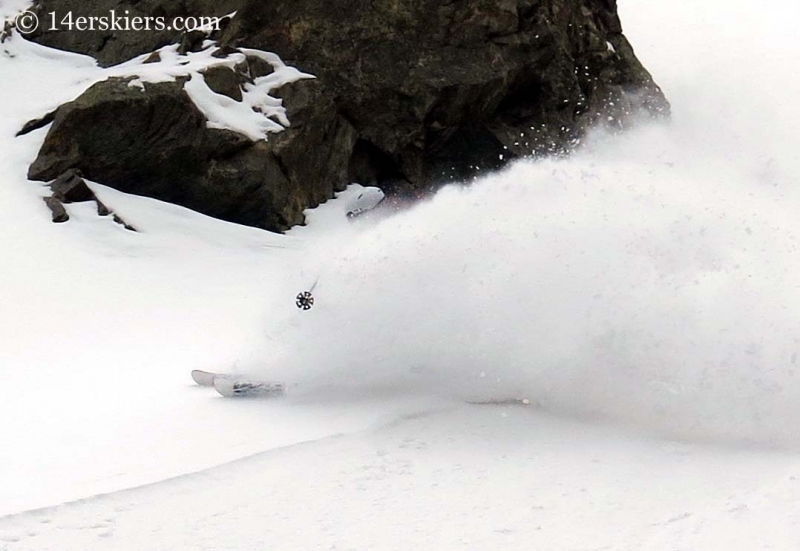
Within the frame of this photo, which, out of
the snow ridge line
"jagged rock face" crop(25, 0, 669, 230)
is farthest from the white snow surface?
"jagged rock face" crop(25, 0, 669, 230)

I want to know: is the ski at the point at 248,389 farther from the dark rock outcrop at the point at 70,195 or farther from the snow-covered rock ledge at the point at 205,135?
the snow-covered rock ledge at the point at 205,135

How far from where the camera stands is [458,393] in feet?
19.7

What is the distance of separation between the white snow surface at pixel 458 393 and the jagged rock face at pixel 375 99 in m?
3.57

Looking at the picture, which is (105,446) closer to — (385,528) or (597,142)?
(385,528)

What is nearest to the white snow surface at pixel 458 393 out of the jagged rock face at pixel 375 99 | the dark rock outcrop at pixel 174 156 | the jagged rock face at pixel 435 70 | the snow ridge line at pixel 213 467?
the snow ridge line at pixel 213 467

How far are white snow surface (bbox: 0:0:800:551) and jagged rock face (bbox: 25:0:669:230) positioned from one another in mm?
3573

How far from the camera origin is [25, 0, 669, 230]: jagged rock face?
12.5 m

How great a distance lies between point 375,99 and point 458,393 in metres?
9.62

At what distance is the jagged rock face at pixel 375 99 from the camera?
12.5 m

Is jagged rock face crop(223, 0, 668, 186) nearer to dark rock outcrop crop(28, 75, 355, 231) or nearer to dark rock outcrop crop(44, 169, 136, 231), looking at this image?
dark rock outcrop crop(28, 75, 355, 231)

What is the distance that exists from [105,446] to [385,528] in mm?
1962

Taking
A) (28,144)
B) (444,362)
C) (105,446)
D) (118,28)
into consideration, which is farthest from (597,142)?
(105,446)

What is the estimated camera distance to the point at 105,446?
5352 mm

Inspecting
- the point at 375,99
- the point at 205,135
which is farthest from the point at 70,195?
the point at 375,99
